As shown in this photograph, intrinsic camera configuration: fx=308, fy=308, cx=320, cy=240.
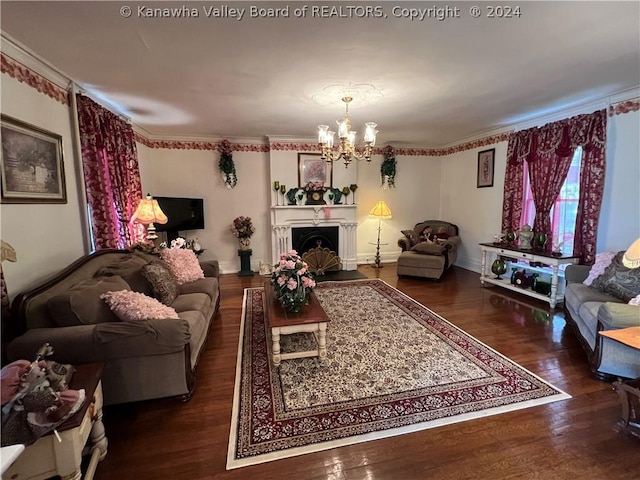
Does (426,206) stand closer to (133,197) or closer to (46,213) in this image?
(133,197)

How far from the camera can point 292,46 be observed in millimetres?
2252

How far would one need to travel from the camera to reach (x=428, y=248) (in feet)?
17.7

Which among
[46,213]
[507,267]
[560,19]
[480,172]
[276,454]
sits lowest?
[276,454]

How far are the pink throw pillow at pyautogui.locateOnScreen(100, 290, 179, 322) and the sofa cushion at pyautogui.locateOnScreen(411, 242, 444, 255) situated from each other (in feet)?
14.3

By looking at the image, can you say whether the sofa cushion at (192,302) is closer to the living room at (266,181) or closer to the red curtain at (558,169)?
the living room at (266,181)

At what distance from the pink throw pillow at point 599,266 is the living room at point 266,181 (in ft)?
1.73

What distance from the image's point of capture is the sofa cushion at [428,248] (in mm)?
5324

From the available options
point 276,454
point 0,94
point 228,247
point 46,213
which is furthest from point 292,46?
point 228,247

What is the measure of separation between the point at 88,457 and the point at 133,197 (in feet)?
10.6

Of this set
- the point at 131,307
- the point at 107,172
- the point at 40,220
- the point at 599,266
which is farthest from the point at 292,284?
the point at 599,266

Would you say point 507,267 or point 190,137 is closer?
point 507,267

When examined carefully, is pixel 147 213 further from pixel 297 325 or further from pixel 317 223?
pixel 317 223

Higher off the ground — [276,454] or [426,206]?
[426,206]

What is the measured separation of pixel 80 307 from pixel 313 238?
4.26m
